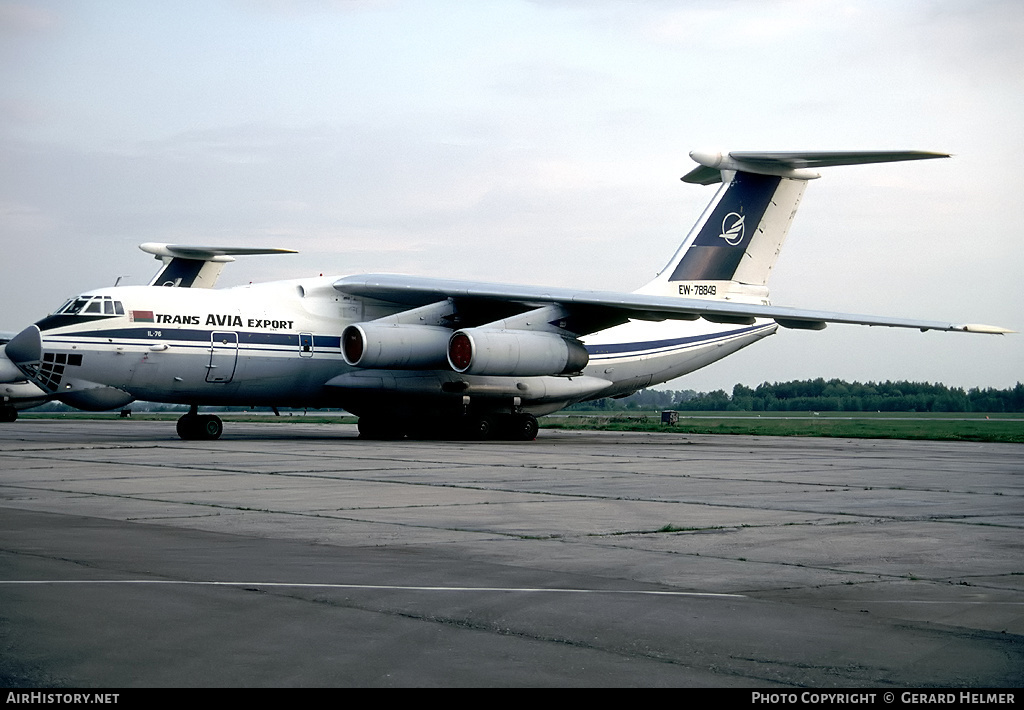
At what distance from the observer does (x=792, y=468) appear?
15688mm

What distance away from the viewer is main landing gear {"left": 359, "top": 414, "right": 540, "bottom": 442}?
960 inches

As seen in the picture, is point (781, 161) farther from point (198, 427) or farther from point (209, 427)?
point (198, 427)

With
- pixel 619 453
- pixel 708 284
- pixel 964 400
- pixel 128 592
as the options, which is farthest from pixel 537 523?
pixel 964 400

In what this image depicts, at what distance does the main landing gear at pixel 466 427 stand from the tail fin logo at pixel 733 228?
6.43m

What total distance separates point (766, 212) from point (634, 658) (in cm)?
2305

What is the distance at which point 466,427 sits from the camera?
2438cm

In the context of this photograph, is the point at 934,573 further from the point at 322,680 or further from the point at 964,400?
the point at 964,400

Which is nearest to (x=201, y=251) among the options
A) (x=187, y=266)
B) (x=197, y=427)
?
(x=187, y=266)

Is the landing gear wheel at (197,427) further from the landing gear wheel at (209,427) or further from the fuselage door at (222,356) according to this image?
the fuselage door at (222,356)

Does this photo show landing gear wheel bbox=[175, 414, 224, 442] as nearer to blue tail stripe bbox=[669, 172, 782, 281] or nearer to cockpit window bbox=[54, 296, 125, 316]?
cockpit window bbox=[54, 296, 125, 316]

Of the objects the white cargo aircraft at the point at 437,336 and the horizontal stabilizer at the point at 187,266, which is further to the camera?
the horizontal stabilizer at the point at 187,266

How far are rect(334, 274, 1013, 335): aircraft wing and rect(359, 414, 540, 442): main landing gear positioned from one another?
2.50 metres

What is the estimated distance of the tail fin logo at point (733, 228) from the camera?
26.3 metres

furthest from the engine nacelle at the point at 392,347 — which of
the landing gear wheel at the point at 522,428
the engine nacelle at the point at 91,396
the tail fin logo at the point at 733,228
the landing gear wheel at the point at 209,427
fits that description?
the tail fin logo at the point at 733,228
